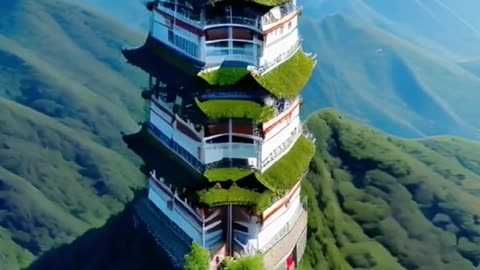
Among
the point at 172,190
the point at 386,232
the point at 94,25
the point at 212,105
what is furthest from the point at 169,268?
the point at 94,25

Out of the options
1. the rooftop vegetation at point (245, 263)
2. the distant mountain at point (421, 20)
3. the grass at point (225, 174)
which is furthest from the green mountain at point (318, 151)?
the distant mountain at point (421, 20)

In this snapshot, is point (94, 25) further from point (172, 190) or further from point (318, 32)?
point (172, 190)

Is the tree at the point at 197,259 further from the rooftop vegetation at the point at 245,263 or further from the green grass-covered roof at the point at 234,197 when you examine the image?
the green grass-covered roof at the point at 234,197

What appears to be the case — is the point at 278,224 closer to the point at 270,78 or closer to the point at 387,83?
the point at 270,78

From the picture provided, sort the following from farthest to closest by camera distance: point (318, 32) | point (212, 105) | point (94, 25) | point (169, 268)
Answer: point (318, 32), point (94, 25), point (169, 268), point (212, 105)

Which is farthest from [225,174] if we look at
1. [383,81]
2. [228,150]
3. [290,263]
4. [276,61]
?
[383,81]
